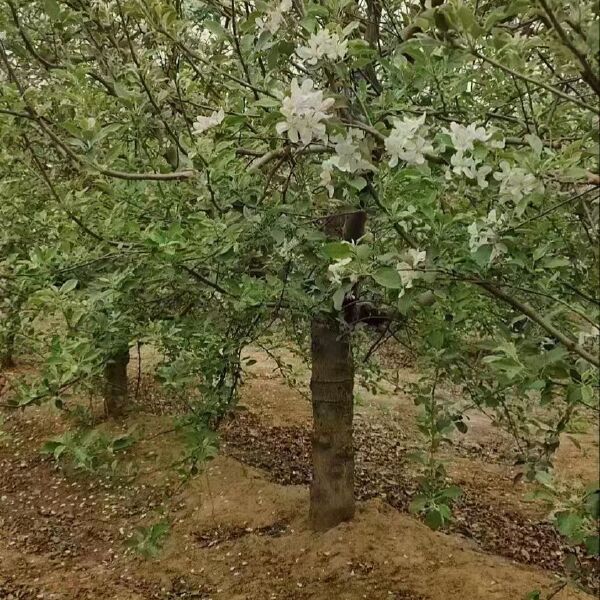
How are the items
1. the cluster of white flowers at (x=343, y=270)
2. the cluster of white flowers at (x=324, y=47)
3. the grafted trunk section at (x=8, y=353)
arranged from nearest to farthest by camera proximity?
the cluster of white flowers at (x=343, y=270) < the cluster of white flowers at (x=324, y=47) < the grafted trunk section at (x=8, y=353)

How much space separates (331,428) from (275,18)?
2.61m

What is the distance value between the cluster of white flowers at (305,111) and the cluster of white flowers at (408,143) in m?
0.15

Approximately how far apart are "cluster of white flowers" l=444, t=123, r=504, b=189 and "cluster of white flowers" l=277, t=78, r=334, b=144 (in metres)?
0.28

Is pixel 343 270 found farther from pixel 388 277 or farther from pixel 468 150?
pixel 468 150

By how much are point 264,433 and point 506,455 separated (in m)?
2.23

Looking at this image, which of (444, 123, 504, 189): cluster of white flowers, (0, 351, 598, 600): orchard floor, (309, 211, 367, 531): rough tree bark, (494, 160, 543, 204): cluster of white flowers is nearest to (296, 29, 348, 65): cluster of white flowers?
(444, 123, 504, 189): cluster of white flowers

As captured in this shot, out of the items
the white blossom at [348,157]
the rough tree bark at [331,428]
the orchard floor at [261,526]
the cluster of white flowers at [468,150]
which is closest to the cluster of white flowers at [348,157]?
the white blossom at [348,157]

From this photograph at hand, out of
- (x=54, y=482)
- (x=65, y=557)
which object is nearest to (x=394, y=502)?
(x=65, y=557)

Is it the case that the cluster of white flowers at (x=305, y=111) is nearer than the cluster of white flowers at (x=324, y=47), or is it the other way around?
the cluster of white flowers at (x=305, y=111)

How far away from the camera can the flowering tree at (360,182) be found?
1.53m

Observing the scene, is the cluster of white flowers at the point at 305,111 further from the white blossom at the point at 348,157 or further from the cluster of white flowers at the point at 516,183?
the cluster of white flowers at the point at 516,183

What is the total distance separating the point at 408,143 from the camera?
158 cm

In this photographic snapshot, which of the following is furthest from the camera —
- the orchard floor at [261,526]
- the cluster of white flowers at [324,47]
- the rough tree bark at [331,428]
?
the rough tree bark at [331,428]

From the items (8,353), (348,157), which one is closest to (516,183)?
(348,157)
